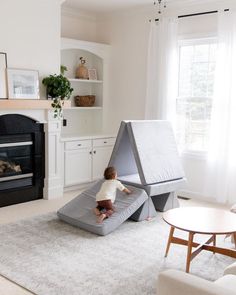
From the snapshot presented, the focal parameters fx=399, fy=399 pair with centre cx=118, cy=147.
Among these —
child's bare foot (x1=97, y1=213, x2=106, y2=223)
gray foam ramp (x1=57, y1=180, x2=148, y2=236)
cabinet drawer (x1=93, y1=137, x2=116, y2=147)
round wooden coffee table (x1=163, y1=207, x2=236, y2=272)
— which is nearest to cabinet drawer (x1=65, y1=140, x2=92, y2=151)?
cabinet drawer (x1=93, y1=137, x2=116, y2=147)

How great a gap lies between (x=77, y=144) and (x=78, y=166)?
1.12ft

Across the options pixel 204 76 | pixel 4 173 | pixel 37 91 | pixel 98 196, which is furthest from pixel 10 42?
pixel 204 76

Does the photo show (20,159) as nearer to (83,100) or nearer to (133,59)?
(83,100)

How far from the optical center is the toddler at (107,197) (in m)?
4.16

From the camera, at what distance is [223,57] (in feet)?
17.3

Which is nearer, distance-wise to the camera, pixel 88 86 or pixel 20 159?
pixel 20 159

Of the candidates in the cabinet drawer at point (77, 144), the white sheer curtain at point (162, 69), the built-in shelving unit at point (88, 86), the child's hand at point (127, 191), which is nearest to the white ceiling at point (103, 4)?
the white sheer curtain at point (162, 69)

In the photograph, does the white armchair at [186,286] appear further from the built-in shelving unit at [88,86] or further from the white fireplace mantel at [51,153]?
the built-in shelving unit at [88,86]

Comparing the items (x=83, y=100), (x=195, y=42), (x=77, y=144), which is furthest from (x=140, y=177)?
(x=83, y=100)

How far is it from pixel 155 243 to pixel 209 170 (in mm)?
1900

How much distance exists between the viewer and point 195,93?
18.9 feet

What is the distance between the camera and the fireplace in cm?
509

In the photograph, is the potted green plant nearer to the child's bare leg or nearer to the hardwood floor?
the hardwood floor

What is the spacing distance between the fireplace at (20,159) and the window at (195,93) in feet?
6.83
